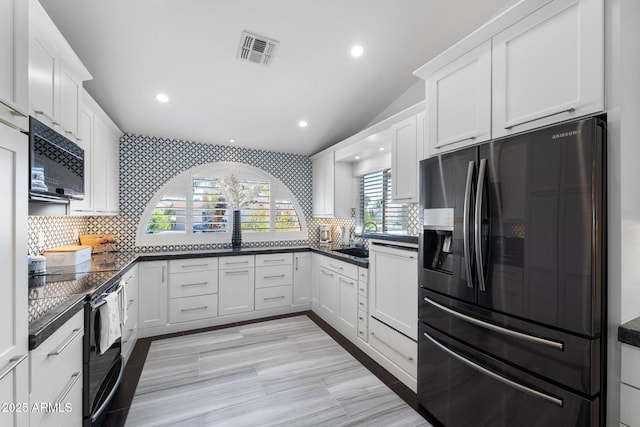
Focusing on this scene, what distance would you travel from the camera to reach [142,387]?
238 centimetres

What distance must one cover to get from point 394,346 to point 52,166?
2.75 m

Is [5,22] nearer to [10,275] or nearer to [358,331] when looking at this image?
[10,275]

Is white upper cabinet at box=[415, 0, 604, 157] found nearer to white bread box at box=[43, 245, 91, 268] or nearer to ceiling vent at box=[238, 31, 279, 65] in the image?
ceiling vent at box=[238, 31, 279, 65]

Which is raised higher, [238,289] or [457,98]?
[457,98]

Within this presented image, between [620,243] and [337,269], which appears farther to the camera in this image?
[337,269]

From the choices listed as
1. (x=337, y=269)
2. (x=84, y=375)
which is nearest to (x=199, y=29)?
(x=84, y=375)

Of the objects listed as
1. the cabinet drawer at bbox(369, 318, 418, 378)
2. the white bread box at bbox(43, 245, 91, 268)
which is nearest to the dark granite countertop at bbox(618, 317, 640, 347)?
the cabinet drawer at bbox(369, 318, 418, 378)

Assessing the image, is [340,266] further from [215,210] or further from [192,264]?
[215,210]

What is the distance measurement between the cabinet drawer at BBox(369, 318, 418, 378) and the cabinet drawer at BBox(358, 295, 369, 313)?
0.46ft

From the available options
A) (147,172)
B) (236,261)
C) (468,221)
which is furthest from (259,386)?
(147,172)

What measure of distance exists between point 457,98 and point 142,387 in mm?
3202

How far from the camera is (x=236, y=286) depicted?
3.81 meters

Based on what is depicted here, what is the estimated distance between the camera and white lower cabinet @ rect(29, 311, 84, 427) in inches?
45.3

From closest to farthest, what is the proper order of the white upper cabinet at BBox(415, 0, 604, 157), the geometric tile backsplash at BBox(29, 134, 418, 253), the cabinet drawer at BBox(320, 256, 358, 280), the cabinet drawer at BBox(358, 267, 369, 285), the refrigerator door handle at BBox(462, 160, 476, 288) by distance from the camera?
the white upper cabinet at BBox(415, 0, 604, 157)
the refrigerator door handle at BBox(462, 160, 476, 288)
the cabinet drawer at BBox(358, 267, 369, 285)
the cabinet drawer at BBox(320, 256, 358, 280)
the geometric tile backsplash at BBox(29, 134, 418, 253)
